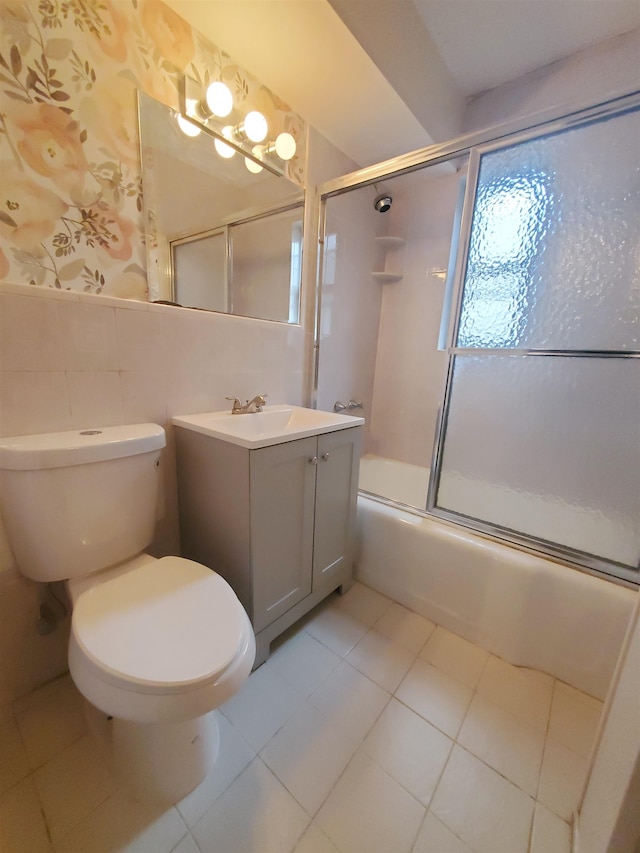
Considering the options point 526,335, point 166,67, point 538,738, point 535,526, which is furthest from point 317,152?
point 538,738

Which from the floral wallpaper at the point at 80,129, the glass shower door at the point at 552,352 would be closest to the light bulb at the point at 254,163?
the floral wallpaper at the point at 80,129

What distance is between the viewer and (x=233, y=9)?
1.01 m

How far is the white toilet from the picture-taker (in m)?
0.63

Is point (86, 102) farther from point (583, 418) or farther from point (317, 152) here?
point (583, 418)

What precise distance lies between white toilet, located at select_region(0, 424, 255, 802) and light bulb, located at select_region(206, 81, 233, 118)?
1.18m

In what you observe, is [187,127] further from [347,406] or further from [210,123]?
[347,406]

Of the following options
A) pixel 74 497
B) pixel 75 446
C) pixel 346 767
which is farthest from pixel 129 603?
pixel 346 767

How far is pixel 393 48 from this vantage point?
1.21m

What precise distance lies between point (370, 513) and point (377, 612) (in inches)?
16.1

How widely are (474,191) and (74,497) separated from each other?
1709mm

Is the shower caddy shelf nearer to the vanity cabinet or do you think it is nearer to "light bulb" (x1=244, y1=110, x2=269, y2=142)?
"light bulb" (x1=244, y1=110, x2=269, y2=142)

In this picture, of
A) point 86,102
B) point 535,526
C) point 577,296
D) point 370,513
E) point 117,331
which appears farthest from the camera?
point 370,513

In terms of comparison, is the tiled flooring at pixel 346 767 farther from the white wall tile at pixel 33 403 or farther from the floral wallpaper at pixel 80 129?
the floral wallpaper at pixel 80 129

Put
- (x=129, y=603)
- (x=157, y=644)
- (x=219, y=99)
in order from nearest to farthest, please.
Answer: (x=157, y=644) → (x=129, y=603) → (x=219, y=99)
